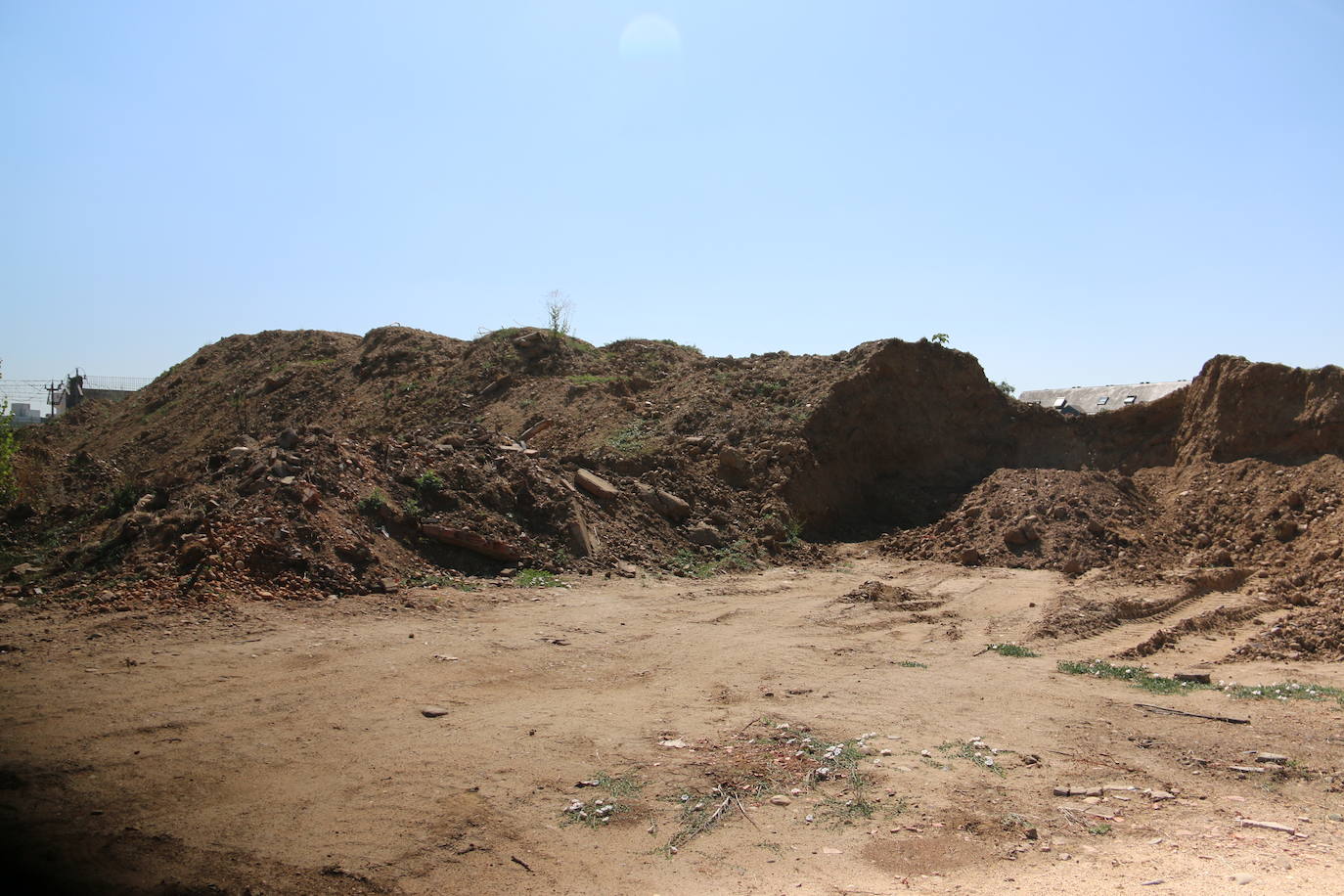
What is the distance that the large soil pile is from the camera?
344 inches

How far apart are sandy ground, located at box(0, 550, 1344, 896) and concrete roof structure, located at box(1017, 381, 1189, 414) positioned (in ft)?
44.3

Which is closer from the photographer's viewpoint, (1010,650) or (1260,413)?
(1010,650)

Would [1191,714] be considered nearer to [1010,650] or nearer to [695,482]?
[1010,650]

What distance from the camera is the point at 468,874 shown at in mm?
3801

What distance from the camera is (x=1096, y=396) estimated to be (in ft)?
73.5

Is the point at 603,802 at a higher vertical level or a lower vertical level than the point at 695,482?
lower

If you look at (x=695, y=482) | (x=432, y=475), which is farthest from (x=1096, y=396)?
(x=432, y=475)

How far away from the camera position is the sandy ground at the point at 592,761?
152 inches

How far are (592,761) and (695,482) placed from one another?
8.35 metres

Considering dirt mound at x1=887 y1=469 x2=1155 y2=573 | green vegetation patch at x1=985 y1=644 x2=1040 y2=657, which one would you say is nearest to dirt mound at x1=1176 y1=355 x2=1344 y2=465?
dirt mound at x1=887 y1=469 x2=1155 y2=573

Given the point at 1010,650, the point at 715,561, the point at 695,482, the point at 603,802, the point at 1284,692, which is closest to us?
the point at 603,802

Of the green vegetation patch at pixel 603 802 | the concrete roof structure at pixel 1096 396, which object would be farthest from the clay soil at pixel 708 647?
the concrete roof structure at pixel 1096 396

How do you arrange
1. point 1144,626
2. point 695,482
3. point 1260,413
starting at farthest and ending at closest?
point 695,482, point 1260,413, point 1144,626

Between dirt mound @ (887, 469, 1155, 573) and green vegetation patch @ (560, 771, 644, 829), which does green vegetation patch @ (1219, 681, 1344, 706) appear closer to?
dirt mound @ (887, 469, 1155, 573)
